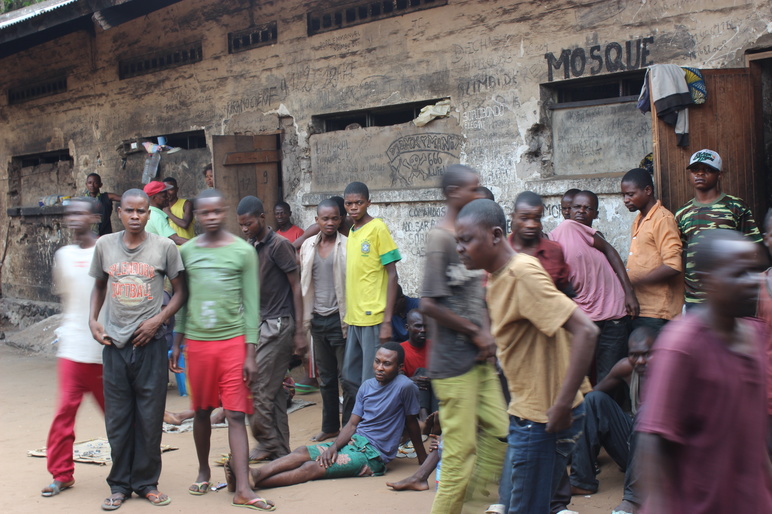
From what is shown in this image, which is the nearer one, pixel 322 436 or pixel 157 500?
pixel 157 500

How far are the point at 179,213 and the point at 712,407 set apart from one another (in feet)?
25.7

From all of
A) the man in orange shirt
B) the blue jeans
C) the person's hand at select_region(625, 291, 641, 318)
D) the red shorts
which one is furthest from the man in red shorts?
the man in orange shirt

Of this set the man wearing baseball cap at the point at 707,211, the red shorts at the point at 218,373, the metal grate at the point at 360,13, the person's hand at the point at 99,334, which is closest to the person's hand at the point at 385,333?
the red shorts at the point at 218,373

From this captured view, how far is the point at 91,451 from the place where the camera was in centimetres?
563

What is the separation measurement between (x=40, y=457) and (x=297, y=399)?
7.51ft

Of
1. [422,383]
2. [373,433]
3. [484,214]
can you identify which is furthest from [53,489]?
[484,214]

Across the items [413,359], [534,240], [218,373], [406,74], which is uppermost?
[406,74]

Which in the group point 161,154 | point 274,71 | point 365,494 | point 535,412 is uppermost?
point 274,71

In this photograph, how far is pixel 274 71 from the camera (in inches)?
349

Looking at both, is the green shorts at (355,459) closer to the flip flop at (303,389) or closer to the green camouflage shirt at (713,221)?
the green camouflage shirt at (713,221)

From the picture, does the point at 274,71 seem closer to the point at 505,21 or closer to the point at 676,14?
the point at 505,21

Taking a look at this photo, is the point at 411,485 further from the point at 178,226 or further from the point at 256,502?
the point at 178,226

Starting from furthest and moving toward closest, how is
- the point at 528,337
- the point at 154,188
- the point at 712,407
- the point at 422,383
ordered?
the point at 154,188 → the point at 422,383 → the point at 528,337 → the point at 712,407

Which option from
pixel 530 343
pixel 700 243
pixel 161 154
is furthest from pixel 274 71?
pixel 700 243
